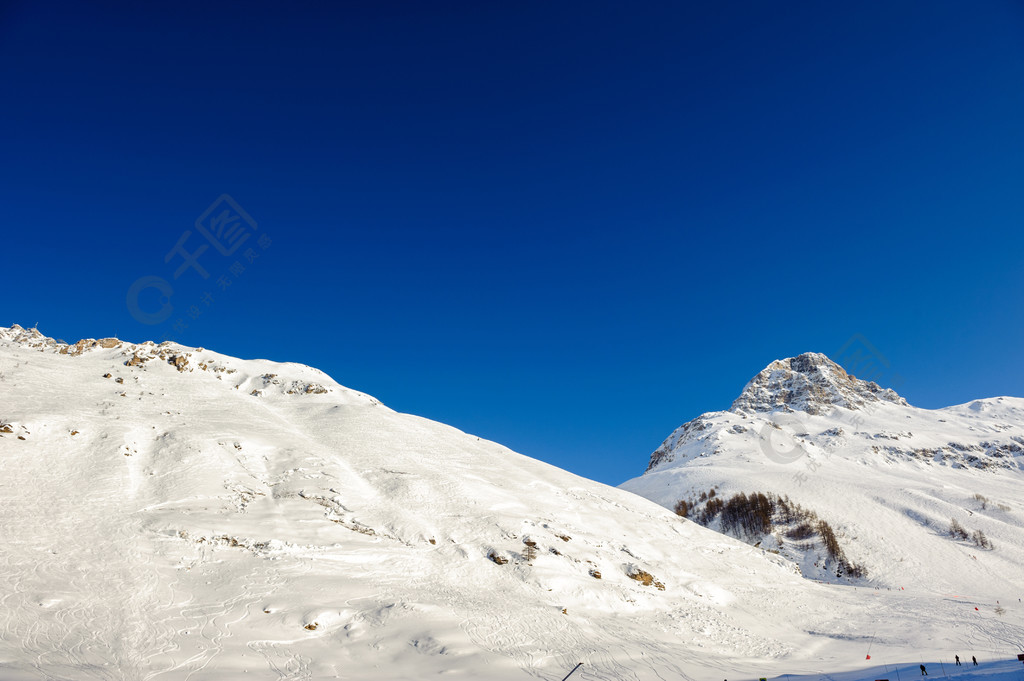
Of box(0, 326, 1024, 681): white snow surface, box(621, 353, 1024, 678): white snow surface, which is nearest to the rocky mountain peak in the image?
box(621, 353, 1024, 678): white snow surface

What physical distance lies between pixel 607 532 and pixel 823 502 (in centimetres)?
6039

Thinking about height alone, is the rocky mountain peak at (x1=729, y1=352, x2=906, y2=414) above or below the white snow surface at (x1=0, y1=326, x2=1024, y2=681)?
above

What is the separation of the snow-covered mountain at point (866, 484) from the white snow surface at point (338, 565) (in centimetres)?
1333

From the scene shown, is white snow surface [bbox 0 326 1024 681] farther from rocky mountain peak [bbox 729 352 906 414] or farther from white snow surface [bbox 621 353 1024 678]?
rocky mountain peak [bbox 729 352 906 414]

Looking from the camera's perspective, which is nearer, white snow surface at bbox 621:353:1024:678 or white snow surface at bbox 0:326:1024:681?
white snow surface at bbox 0:326:1024:681

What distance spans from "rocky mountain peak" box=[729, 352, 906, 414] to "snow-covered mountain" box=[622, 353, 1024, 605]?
89 centimetres

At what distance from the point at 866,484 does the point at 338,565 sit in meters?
95.9

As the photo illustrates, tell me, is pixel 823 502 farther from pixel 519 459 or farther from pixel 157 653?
pixel 157 653

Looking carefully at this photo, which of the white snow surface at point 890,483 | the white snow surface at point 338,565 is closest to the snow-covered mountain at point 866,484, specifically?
the white snow surface at point 890,483

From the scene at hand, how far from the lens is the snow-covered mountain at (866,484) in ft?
188

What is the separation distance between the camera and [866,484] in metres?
83.4

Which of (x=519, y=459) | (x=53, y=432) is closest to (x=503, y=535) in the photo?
(x=519, y=459)

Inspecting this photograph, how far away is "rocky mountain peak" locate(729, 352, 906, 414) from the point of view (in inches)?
6255

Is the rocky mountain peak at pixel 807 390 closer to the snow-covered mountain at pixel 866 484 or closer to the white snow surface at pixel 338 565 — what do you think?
the snow-covered mountain at pixel 866 484
